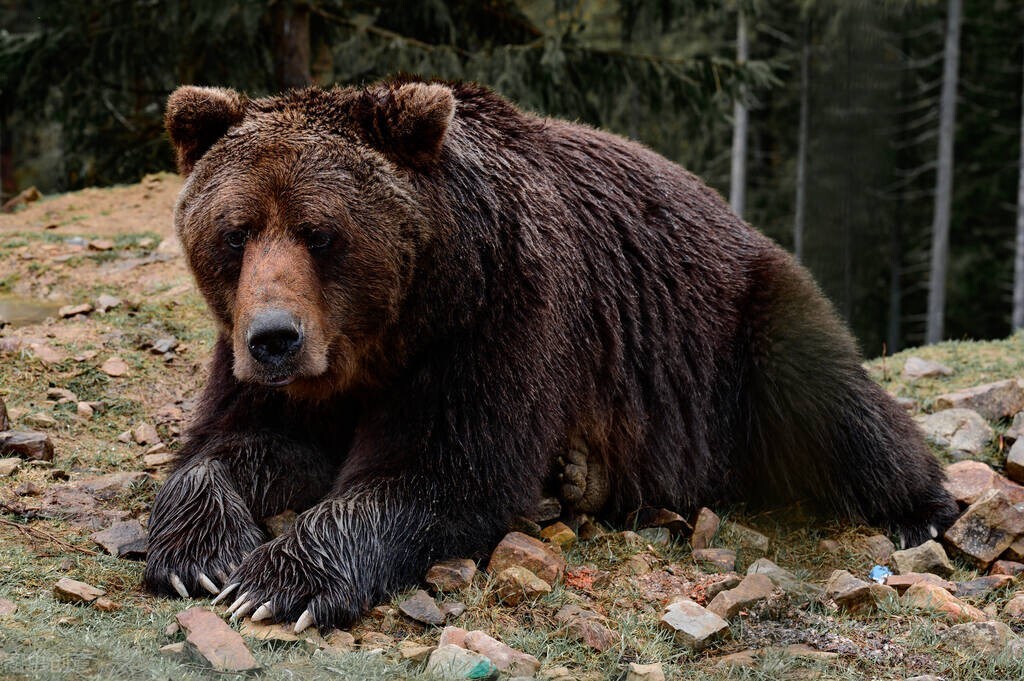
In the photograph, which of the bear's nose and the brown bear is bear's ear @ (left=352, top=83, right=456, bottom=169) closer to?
the brown bear

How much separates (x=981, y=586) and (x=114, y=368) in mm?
4446

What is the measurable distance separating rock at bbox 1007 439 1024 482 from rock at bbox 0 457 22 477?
4.77m

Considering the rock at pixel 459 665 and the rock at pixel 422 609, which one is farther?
the rock at pixel 422 609

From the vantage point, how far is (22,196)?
33.8ft

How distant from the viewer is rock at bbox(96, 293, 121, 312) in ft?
22.7

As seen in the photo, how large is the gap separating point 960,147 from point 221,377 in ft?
83.2

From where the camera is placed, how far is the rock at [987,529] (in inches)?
187

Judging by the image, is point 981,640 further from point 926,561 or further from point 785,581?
point 926,561

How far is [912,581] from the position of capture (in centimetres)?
419

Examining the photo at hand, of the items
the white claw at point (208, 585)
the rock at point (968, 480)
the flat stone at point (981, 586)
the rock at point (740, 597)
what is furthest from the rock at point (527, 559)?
the rock at point (968, 480)

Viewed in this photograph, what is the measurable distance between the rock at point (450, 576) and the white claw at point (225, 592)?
68 cm

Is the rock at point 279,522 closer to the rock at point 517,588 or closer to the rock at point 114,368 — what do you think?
the rock at point 517,588

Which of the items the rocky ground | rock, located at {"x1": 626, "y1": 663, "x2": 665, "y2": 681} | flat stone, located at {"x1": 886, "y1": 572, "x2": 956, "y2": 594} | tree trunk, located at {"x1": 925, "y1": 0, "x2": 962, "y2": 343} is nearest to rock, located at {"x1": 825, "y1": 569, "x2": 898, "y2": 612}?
Answer: the rocky ground

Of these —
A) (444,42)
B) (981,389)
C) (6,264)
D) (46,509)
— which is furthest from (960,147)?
(46,509)
